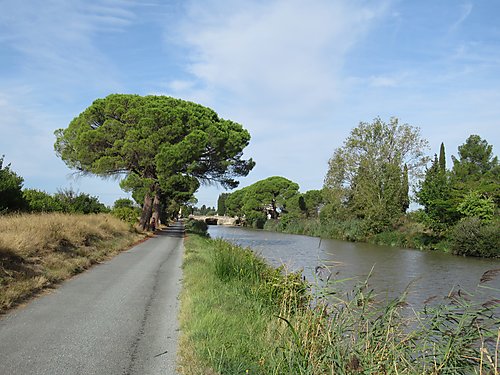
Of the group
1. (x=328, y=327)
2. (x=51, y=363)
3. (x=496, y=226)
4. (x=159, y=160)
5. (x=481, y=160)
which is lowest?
(x=51, y=363)

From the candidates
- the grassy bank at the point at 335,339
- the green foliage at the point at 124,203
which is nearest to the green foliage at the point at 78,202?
the green foliage at the point at 124,203

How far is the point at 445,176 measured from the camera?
3784 centimetres

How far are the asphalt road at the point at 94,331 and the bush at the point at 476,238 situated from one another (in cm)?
2589

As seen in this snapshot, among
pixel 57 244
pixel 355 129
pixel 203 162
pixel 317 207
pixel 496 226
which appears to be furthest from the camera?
pixel 317 207

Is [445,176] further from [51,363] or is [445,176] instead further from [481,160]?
[51,363]

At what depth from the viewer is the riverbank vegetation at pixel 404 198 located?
33.0 metres

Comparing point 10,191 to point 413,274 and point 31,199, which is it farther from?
point 413,274

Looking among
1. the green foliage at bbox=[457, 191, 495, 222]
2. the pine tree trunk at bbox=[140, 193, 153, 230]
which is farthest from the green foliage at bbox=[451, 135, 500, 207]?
the pine tree trunk at bbox=[140, 193, 153, 230]

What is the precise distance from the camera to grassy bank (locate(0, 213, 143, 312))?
29.2ft

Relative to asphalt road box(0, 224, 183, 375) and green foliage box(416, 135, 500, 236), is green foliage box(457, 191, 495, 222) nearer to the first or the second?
green foliage box(416, 135, 500, 236)

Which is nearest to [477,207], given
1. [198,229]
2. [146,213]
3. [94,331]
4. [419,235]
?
[419,235]

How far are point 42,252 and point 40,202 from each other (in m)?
14.6

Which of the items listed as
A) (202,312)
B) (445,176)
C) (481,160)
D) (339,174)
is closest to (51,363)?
(202,312)

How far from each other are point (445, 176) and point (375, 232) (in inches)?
382
